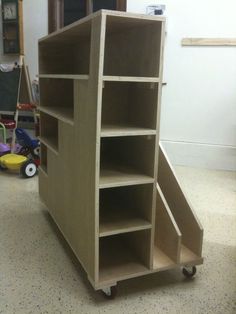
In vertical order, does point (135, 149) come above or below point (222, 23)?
below

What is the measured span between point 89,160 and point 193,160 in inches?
97.3

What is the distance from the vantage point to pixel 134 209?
1.58 meters

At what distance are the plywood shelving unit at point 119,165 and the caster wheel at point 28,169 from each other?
3.95 feet

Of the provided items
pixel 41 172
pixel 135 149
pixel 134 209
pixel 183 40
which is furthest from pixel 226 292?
pixel 183 40

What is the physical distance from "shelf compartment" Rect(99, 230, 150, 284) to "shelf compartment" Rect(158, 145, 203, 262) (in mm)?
209

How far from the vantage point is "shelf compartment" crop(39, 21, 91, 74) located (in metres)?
1.98

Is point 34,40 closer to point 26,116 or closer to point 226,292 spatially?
point 26,116

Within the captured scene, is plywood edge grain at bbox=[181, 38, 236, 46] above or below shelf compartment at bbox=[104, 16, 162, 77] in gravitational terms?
above

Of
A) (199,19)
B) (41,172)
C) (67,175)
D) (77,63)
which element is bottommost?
(41,172)

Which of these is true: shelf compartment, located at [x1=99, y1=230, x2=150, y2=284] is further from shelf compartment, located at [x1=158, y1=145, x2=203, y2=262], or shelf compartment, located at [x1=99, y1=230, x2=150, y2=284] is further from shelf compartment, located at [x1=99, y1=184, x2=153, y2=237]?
shelf compartment, located at [x1=158, y1=145, x2=203, y2=262]

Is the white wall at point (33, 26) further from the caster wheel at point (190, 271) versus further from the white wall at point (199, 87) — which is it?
Answer: the caster wheel at point (190, 271)

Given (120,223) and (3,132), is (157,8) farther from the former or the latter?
(120,223)

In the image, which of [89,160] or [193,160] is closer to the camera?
[89,160]

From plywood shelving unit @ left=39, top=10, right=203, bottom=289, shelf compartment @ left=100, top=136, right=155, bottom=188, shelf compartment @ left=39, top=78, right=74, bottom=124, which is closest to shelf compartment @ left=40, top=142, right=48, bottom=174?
shelf compartment @ left=39, top=78, right=74, bottom=124
